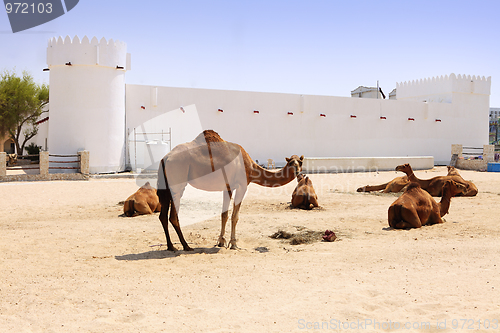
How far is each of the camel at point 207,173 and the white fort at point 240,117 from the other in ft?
52.7

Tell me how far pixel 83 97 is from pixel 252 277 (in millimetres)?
21195

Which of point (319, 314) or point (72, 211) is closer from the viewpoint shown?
point (319, 314)

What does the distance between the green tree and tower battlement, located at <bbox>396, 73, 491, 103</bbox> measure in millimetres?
34123

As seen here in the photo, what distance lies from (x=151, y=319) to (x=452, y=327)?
291 centimetres

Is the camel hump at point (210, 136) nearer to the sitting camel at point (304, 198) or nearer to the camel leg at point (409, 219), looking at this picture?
the camel leg at point (409, 219)

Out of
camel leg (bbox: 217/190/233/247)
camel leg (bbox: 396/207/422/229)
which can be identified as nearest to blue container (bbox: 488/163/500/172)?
camel leg (bbox: 396/207/422/229)

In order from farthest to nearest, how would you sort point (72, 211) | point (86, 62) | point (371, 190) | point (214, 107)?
point (214, 107) < point (86, 62) < point (371, 190) < point (72, 211)

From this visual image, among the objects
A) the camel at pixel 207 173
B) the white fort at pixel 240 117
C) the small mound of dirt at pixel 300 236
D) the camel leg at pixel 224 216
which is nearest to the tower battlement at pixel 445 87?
the white fort at pixel 240 117

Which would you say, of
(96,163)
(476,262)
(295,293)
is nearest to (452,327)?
(295,293)

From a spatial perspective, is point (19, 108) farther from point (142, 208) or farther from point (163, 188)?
point (163, 188)

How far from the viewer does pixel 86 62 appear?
77.2 feet

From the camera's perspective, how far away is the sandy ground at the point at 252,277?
13.4 feet

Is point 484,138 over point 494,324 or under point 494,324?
over

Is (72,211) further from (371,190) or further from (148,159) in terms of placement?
(148,159)
